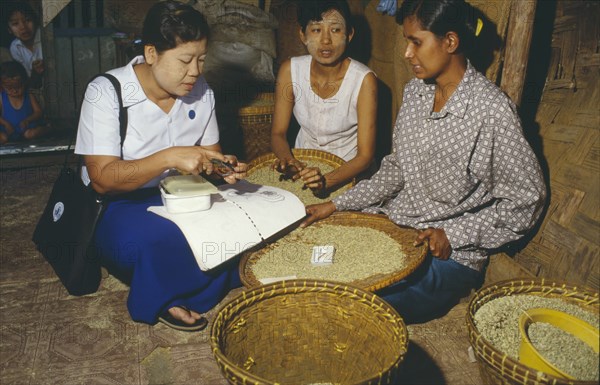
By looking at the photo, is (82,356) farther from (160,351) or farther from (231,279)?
(231,279)

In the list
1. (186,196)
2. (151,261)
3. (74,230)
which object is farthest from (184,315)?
(74,230)

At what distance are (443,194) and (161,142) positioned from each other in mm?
1546

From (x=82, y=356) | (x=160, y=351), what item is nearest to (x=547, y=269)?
(x=160, y=351)

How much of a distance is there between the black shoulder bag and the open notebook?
0.37 metres

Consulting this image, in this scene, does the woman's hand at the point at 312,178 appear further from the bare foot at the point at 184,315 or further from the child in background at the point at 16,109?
the child in background at the point at 16,109

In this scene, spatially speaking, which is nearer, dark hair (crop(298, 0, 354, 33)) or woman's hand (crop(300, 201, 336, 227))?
woman's hand (crop(300, 201, 336, 227))

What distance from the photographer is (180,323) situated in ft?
8.49

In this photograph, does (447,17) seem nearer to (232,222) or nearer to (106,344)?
(232,222)

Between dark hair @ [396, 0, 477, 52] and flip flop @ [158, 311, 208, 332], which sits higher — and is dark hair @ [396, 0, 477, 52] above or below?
above

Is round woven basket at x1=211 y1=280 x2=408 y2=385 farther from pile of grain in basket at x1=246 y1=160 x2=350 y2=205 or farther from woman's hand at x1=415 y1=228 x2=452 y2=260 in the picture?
pile of grain in basket at x1=246 y1=160 x2=350 y2=205

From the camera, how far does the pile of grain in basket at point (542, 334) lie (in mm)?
1616

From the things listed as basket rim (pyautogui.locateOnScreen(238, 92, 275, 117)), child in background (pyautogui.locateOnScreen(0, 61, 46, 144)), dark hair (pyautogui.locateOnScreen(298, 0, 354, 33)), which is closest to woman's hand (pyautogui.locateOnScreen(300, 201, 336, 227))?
dark hair (pyautogui.locateOnScreen(298, 0, 354, 33))

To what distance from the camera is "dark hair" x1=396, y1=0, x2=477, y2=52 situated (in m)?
2.32

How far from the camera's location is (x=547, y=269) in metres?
2.60
